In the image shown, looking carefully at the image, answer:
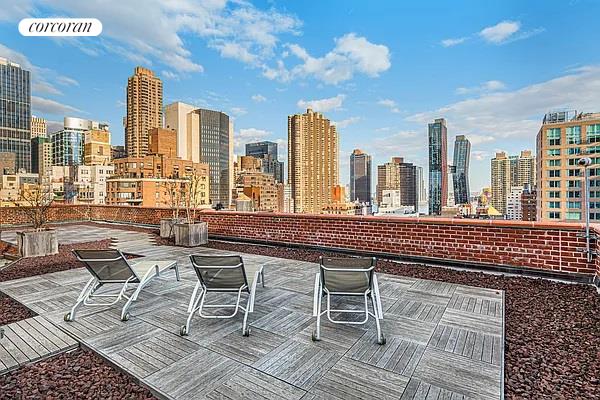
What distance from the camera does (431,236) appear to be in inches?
216

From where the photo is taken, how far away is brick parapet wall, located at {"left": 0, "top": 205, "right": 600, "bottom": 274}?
4.44 m

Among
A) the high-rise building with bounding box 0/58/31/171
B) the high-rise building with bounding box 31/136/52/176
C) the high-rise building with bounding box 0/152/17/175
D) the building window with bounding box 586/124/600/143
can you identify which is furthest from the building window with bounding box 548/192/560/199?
the high-rise building with bounding box 0/152/17/175

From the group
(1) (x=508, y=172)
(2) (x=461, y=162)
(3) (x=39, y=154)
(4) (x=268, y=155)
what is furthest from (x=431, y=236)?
(4) (x=268, y=155)

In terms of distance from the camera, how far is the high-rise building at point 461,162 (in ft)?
103

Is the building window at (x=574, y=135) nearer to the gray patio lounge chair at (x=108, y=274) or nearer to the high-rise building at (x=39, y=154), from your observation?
the gray patio lounge chair at (x=108, y=274)

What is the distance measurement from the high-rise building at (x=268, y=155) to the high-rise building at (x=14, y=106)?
51.5 meters

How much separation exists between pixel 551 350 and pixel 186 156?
7708cm

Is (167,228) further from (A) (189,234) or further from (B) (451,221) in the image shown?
(B) (451,221)

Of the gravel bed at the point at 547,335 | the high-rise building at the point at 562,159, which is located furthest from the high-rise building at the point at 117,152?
the high-rise building at the point at 562,159

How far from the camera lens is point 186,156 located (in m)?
72.6

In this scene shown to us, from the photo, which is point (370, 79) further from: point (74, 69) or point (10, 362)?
point (10, 362)

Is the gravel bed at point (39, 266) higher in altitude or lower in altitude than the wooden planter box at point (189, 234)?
lower

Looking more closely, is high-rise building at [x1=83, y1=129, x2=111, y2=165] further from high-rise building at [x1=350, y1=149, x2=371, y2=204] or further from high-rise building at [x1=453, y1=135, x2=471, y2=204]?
high-rise building at [x1=453, y1=135, x2=471, y2=204]

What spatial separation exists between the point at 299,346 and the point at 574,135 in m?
46.3
